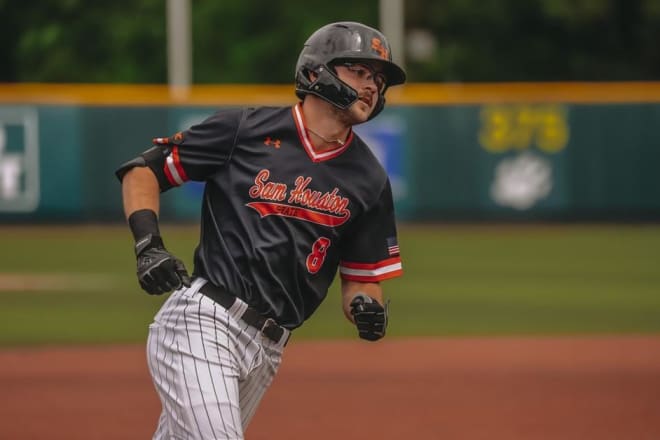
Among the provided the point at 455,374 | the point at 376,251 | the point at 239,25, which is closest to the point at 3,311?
the point at 455,374

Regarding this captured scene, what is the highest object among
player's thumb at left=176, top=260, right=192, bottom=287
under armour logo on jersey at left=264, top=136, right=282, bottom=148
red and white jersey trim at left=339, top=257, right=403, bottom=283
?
under armour logo on jersey at left=264, top=136, right=282, bottom=148

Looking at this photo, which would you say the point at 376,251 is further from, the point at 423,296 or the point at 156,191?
the point at 423,296

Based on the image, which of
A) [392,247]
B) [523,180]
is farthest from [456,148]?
[392,247]

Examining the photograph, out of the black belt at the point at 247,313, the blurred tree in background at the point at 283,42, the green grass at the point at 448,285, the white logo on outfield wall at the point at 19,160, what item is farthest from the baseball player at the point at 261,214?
the blurred tree in background at the point at 283,42

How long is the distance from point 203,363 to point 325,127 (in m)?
0.82

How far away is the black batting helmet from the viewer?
157 inches

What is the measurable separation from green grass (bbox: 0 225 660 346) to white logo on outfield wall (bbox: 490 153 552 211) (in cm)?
40

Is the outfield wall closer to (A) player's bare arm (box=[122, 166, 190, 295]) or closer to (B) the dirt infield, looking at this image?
(B) the dirt infield

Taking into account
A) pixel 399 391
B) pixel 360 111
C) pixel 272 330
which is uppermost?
pixel 360 111

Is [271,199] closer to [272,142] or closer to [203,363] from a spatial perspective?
[272,142]

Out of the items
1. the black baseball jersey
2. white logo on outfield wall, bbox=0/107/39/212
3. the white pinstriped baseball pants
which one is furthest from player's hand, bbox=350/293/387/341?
white logo on outfield wall, bbox=0/107/39/212

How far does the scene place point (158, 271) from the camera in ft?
12.2

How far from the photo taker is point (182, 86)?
67.1 ft

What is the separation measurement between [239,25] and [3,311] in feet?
66.4
